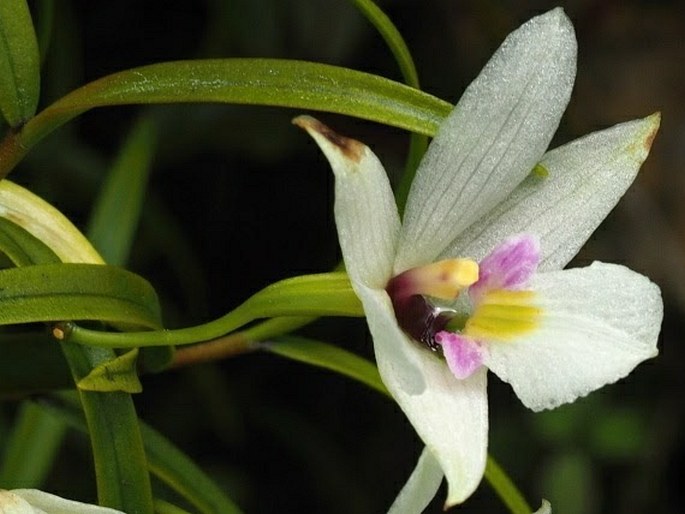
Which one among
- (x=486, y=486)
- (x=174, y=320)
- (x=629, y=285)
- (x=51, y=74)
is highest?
(x=51, y=74)

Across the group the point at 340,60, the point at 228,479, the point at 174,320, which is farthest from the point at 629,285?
the point at 228,479

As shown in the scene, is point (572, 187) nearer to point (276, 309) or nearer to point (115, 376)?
point (276, 309)

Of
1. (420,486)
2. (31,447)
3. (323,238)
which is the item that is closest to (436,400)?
(420,486)

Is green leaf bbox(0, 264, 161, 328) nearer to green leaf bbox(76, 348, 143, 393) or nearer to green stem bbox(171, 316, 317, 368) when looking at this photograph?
green leaf bbox(76, 348, 143, 393)

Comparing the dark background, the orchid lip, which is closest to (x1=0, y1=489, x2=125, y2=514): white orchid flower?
the orchid lip

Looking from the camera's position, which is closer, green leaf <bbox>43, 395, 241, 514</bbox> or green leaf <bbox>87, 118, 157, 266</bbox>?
green leaf <bbox>43, 395, 241, 514</bbox>

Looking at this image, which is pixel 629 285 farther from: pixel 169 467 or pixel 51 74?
pixel 51 74
